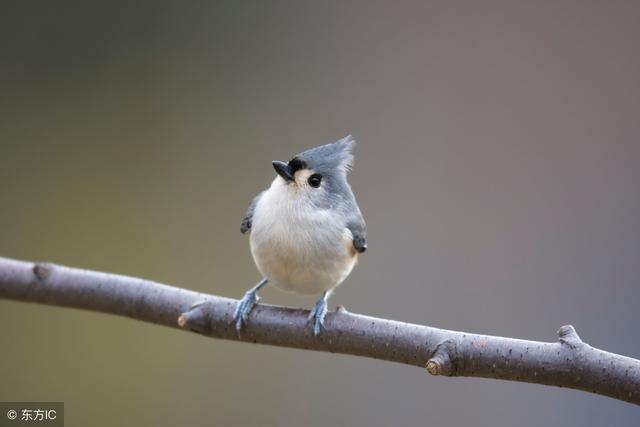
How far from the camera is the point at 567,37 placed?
203 cm

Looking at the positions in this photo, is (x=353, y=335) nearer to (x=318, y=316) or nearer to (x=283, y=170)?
(x=318, y=316)

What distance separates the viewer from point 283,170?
1.17 metres

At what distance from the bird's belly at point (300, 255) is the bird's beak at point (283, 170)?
8 centimetres

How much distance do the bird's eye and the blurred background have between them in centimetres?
79

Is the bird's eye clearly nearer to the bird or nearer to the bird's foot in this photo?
the bird

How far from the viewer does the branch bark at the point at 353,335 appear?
0.89 meters

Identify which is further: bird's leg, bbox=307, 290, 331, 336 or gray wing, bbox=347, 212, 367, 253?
gray wing, bbox=347, 212, 367, 253

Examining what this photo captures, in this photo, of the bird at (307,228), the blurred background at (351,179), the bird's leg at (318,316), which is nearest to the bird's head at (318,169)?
the bird at (307,228)

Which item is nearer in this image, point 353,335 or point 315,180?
point 353,335

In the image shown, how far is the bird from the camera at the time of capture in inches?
45.0

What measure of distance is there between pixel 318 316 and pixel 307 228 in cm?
16

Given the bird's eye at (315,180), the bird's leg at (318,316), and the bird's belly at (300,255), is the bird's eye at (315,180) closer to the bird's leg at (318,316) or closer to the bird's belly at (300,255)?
the bird's belly at (300,255)

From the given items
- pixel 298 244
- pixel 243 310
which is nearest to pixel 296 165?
pixel 298 244

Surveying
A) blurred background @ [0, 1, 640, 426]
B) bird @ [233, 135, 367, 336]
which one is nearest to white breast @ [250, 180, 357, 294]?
bird @ [233, 135, 367, 336]
